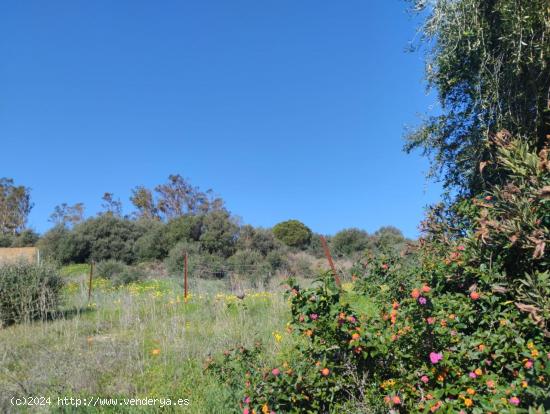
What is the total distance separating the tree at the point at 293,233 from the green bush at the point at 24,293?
2128 cm

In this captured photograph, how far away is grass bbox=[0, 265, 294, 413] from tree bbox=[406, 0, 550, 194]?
313 centimetres

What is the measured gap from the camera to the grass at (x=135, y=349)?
3.79 m

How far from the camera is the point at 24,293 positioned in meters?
7.80

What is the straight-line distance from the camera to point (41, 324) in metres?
7.05

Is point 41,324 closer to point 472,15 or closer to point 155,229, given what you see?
point 472,15

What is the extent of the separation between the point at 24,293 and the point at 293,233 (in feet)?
74.6

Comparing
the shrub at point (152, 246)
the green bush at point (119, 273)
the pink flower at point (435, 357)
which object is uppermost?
the shrub at point (152, 246)

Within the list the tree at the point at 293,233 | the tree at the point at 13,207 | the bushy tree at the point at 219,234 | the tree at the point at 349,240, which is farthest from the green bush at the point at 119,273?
the tree at the point at 13,207

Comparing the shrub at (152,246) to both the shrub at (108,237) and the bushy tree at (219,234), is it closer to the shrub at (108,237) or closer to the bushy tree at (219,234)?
the shrub at (108,237)

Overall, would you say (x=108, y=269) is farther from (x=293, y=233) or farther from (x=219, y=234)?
(x=293, y=233)

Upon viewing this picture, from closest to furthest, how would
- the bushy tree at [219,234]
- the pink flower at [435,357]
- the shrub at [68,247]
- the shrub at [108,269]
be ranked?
1. the pink flower at [435,357]
2. the shrub at [108,269]
3. the bushy tree at [219,234]
4. the shrub at [68,247]

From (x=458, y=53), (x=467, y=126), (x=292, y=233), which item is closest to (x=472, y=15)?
(x=458, y=53)

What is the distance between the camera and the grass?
3.79 metres

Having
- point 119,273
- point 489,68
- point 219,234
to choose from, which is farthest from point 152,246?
point 489,68
